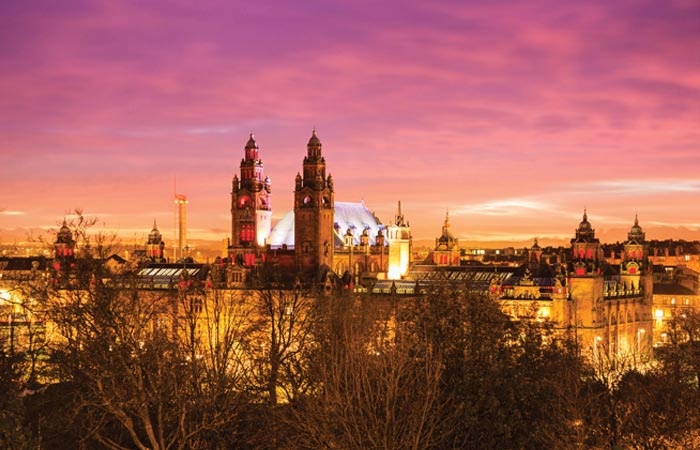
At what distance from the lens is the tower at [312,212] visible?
14338 cm

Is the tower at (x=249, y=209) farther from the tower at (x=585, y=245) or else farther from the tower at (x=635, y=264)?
the tower at (x=635, y=264)

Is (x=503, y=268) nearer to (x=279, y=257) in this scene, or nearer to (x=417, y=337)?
(x=279, y=257)

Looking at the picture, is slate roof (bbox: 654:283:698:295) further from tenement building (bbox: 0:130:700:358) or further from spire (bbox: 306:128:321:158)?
spire (bbox: 306:128:321:158)

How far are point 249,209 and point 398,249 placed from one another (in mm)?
24536

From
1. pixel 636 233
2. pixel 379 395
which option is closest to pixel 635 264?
pixel 636 233

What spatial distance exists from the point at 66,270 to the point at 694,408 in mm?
40163

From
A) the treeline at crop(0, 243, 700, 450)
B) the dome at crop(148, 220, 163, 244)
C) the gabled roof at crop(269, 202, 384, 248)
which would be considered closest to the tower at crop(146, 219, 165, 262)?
the dome at crop(148, 220, 163, 244)

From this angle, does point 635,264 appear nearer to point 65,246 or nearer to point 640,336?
point 640,336

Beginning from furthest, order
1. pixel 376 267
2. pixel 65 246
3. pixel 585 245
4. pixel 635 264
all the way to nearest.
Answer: pixel 376 267, pixel 635 264, pixel 585 245, pixel 65 246

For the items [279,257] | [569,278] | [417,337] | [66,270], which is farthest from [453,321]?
[279,257]

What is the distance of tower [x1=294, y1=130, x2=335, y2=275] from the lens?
470 feet

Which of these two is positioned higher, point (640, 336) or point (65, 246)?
point (65, 246)

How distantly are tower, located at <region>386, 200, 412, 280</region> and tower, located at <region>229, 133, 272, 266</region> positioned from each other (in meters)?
19.9

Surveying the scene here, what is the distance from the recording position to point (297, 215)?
144 metres
